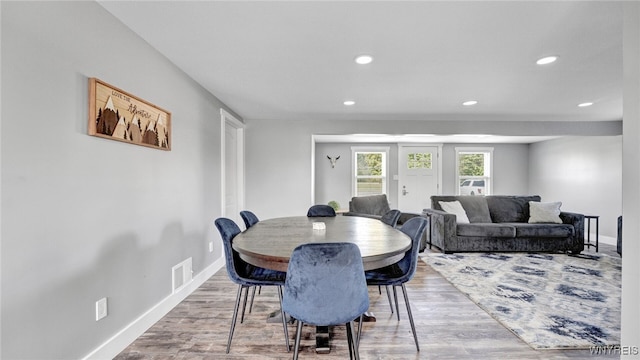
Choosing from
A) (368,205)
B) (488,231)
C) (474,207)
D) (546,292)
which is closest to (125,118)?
(368,205)

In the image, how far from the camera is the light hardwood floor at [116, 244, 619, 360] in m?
1.88

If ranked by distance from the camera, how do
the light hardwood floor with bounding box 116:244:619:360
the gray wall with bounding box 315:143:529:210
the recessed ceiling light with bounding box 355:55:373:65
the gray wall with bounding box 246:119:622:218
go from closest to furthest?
the light hardwood floor with bounding box 116:244:619:360 < the recessed ceiling light with bounding box 355:55:373:65 < the gray wall with bounding box 246:119:622:218 < the gray wall with bounding box 315:143:529:210

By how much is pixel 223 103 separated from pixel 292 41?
207 cm

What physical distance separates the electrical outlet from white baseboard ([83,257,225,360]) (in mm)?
186

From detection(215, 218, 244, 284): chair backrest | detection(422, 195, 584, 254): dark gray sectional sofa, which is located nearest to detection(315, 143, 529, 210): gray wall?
detection(422, 195, 584, 254): dark gray sectional sofa

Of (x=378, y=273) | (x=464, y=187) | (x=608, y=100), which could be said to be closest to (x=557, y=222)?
(x=608, y=100)

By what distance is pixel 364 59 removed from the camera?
7.91ft

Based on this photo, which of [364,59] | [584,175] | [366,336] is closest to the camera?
[366,336]

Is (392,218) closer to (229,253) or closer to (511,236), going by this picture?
(229,253)

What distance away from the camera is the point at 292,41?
A: 6.89 ft

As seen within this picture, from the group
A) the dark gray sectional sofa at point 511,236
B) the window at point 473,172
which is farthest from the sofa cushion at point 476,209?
the window at point 473,172

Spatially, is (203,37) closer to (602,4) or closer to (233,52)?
(233,52)

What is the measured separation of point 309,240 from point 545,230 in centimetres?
434

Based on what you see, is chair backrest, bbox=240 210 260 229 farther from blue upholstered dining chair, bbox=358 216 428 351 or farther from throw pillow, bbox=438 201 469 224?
throw pillow, bbox=438 201 469 224
